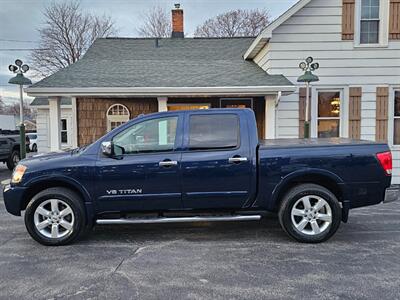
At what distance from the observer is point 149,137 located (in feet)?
15.9

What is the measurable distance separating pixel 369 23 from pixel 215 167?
7659 mm

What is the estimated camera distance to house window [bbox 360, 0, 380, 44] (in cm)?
952

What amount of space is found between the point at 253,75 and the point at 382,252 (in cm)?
641

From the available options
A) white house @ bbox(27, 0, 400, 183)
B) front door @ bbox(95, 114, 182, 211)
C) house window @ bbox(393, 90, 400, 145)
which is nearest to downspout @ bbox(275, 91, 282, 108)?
white house @ bbox(27, 0, 400, 183)

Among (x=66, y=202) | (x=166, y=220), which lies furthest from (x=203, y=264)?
(x=66, y=202)

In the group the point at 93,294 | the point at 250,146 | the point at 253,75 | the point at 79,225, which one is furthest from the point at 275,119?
the point at 93,294

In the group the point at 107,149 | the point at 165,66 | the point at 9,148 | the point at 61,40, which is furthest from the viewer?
the point at 61,40

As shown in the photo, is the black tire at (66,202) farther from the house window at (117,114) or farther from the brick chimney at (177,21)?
the brick chimney at (177,21)

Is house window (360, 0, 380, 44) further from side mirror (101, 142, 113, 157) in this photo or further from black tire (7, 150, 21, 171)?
black tire (7, 150, 21, 171)

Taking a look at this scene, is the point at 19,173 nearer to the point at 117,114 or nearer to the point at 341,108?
the point at 117,114

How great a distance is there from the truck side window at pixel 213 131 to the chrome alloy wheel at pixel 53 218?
198 cm

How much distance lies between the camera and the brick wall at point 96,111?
12.1m

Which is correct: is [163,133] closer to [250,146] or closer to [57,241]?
[250,146]

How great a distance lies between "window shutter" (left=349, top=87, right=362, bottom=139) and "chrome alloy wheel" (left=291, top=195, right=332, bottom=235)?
554 cm
